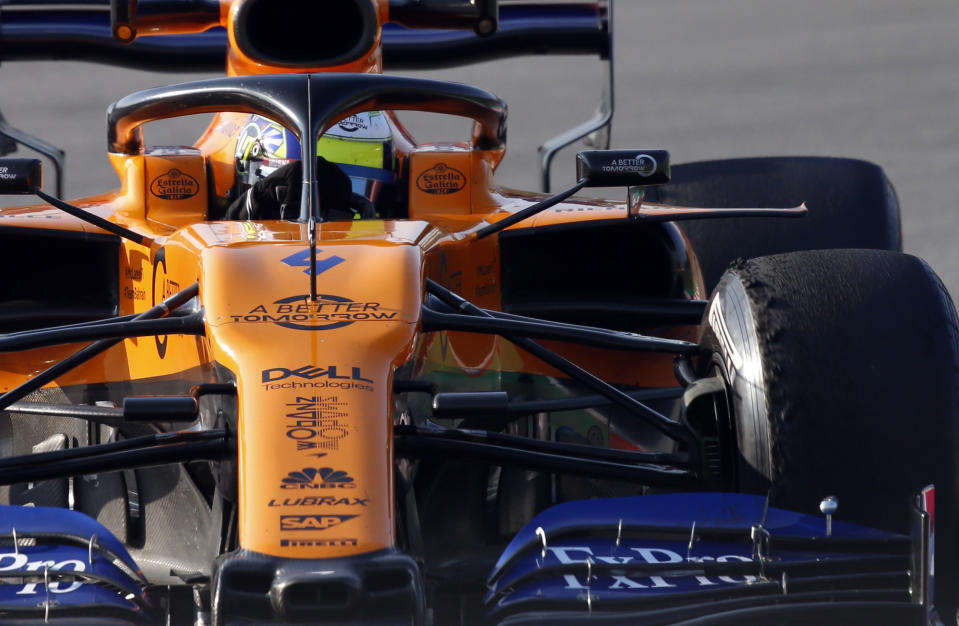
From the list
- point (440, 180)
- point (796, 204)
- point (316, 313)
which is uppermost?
point (440, 180)

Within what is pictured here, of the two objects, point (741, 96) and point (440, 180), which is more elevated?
point (741, 96)

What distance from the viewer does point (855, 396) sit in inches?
130

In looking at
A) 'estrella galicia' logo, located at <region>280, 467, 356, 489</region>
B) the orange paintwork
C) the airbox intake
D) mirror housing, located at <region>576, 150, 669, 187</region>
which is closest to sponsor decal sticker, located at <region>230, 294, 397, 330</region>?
the orange paintwork

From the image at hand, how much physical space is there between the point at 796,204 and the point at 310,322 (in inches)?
113

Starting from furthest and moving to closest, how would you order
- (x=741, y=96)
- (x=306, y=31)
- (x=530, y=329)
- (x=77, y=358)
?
1. (x=741, y=96)
2. (x=306, y=31)
3. (x=77, y=358)
4. (x=530, y=329)

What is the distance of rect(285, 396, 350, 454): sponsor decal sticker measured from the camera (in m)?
3.14

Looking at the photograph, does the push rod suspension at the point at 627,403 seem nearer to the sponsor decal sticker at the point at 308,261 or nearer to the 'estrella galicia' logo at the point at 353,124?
the sponsor decal sticker at the point at 308,261

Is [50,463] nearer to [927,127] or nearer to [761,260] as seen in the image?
[761,260]

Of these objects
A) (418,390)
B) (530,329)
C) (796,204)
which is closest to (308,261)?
(418,390)

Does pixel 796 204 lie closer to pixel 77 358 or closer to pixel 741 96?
pixel 77 358

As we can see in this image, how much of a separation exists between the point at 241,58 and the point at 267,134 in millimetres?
367

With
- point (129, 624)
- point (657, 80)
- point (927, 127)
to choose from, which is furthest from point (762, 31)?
point (129, 624)

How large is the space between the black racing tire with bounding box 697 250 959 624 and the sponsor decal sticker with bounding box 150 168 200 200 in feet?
6.59

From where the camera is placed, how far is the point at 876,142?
12.1m
